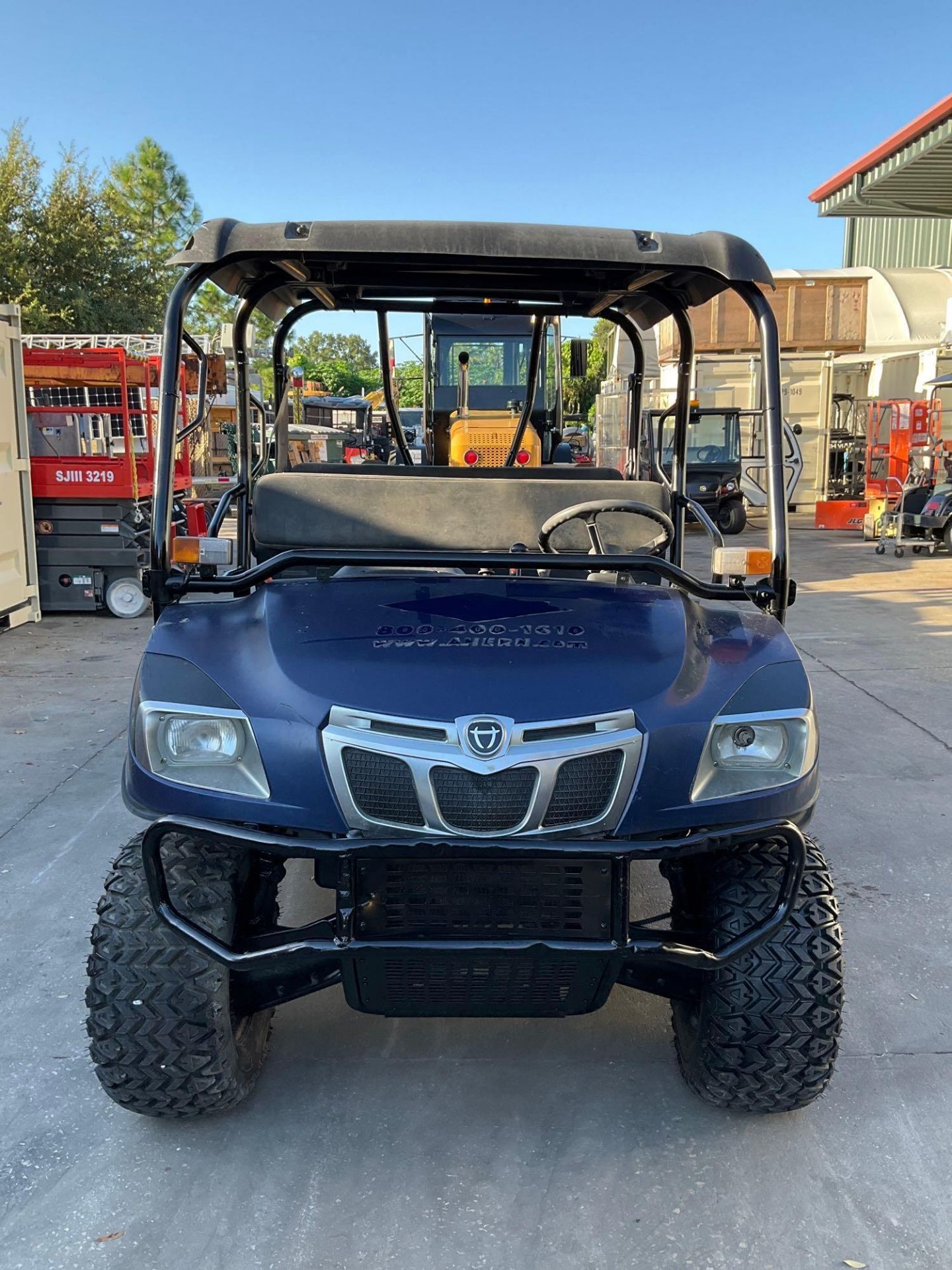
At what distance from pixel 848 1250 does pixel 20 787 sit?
12.9 feet

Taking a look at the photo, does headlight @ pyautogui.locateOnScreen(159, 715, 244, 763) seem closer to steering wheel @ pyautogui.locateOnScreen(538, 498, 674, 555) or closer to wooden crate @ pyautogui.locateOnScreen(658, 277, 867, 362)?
steering wheel @ pyautogui.locateOnScreen(538, 498, 674, 555)

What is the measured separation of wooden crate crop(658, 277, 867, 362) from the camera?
1731cm

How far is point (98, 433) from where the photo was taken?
977 centimetres

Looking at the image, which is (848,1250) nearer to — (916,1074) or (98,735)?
(916,1074)

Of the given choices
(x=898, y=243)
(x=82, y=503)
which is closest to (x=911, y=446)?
(x=82, y=503)

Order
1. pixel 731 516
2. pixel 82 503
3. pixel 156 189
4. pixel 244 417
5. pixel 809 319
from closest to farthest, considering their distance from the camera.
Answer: pixel 244 417 → pixel 82 503 → pixel 731 516 → pixel 809 319 → pixel 156 189

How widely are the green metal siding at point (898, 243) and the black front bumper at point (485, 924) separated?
39499 millimetres

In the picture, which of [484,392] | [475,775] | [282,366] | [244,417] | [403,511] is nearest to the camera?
[475,775]

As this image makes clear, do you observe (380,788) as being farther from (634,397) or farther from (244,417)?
(634,397)

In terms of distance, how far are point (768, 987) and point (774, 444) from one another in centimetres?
141

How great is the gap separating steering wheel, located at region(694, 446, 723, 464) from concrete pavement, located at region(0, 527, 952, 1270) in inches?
531

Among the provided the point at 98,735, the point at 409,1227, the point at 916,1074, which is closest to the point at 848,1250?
the point at 916,1074

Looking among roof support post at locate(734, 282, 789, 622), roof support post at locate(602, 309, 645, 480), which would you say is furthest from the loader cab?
roof support post at locate(734, 282, 789, 622)

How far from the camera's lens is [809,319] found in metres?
18.1
